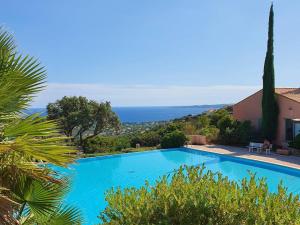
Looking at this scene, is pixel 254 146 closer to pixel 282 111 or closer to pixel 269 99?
pixel 282 111

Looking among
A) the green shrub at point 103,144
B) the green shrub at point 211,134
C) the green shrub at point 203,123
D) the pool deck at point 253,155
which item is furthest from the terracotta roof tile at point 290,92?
the green shrub at point 103,144

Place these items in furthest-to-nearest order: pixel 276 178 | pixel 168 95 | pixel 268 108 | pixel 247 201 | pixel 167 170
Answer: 1. pixel 168 95
2. pixel 268 108
3. pixel 167 170
4. pixel 276 178
5. pixel 247 201

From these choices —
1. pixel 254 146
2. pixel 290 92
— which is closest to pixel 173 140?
pixel 254 146

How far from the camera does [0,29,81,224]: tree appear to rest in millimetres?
2555

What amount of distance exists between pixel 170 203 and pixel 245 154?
14913 millimetres

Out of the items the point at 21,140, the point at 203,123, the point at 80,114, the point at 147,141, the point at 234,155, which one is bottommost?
the point at 234,155

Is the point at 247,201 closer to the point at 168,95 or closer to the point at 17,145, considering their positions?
the point at 17,145

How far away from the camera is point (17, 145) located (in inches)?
97.1

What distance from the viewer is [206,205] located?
4176 millimetres

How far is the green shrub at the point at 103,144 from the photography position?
20591mm

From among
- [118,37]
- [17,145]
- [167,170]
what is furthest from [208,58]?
[17,145]

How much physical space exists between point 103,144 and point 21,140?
1878 centimetres

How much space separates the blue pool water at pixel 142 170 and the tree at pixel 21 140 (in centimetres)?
758

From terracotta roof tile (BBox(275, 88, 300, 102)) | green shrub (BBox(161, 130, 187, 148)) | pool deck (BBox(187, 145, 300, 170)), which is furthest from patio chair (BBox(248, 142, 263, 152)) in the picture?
green shrub (BBox(161, 130, 187, 148))
